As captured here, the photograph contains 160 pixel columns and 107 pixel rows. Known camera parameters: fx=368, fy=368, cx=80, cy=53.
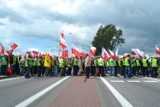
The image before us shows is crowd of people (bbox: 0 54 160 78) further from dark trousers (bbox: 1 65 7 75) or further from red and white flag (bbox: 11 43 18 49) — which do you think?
red and white flag (bbox: 11 43 18 49)

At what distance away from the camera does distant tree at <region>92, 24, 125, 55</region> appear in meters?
124

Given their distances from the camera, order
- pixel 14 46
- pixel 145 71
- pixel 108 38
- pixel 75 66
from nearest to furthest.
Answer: pixel 14 46
pixel 145 71
pixel 75 66
pixel 108 38

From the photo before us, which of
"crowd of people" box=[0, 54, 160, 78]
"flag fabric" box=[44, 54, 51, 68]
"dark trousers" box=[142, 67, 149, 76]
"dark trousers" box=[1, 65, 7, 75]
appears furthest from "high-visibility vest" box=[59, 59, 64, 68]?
"dark trousers" box=[142, 67, 149, 76]

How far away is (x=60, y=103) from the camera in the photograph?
10617 mm

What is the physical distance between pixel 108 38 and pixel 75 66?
301 ft

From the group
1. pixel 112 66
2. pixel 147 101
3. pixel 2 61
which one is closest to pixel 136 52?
pixel 112 66

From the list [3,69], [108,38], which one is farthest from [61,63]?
[108,38]

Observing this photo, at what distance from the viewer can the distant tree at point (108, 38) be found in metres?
124

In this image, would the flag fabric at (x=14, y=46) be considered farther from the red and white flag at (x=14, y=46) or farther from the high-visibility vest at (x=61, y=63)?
the high-visibility vest at (x=61, y=63)

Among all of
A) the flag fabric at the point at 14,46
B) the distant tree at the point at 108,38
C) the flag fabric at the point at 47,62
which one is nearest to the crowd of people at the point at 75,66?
the flag fabric at the point at 47,62

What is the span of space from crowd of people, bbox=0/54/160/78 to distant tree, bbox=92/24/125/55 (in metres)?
89.3

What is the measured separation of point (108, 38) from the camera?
12431 cm

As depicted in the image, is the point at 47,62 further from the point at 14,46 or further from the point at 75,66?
the point at 75,66

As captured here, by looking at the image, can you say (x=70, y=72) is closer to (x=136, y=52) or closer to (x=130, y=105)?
(x=136, y=52)
